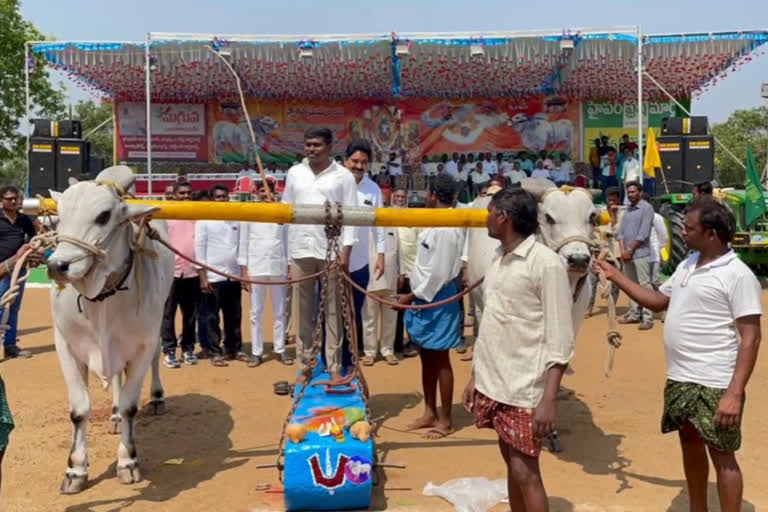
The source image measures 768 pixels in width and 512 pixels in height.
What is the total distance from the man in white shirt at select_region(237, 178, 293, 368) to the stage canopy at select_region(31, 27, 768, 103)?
10.1 meters

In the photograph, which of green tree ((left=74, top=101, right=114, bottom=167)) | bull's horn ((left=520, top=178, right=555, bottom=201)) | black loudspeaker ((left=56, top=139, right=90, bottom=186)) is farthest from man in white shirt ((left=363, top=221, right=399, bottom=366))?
green tree ((left=74, top=101, right=114, bottom=167))

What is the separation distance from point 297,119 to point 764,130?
3212 centimetres

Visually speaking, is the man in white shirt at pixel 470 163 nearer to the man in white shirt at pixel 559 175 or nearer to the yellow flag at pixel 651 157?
the man in white shirt at pixel 559 175

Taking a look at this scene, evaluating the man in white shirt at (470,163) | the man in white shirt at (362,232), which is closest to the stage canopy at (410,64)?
the man in white shirt at (470,163)

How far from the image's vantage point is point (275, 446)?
5.24 metres

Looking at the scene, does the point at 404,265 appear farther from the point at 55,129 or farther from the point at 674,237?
the point at 55,129

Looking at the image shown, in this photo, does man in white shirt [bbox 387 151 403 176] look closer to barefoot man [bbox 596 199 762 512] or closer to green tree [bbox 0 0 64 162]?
green tree [bbox 0 0 64 162]

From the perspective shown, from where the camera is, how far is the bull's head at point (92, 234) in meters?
3.72

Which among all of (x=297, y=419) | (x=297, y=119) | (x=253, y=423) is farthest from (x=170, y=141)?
(x=297, y=419)

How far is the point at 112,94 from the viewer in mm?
20266

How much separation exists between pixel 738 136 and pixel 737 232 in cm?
3388

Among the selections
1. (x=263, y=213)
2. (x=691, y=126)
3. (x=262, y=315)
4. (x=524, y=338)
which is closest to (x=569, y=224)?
(x=524, y=338)

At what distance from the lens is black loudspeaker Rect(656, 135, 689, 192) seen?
44.2ft

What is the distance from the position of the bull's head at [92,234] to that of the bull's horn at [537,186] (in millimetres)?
2415
